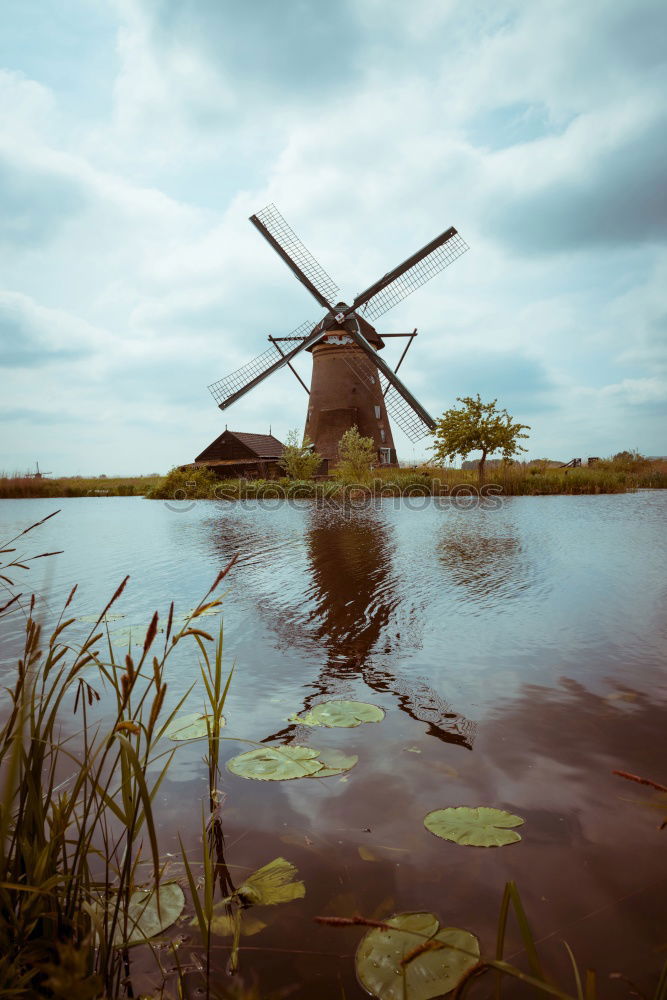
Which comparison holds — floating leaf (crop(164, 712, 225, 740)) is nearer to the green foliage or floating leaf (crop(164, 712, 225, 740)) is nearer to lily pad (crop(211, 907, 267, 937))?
lily pad (crop(211, 907, 267, 937))

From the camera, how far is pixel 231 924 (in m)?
1.57

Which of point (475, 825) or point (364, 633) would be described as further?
point (364, 633)

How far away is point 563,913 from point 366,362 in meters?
27.2

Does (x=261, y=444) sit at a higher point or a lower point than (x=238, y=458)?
higher

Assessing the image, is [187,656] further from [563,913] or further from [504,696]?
[563,913]

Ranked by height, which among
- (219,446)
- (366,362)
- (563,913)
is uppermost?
(366,362)

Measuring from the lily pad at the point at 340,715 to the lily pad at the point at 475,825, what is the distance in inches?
31.7

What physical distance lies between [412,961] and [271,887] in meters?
0.44

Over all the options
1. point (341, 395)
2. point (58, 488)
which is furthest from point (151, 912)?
point (58, 488)

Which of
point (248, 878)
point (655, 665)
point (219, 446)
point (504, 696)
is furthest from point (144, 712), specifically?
point (219, 446)

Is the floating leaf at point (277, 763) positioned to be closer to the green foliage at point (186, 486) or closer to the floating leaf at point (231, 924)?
the floating leaf at point (231, 924)

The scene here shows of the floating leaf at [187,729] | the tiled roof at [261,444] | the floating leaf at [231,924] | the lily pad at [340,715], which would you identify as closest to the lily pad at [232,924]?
the floating leaf at [231,924]

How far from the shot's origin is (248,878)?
1.74 metres

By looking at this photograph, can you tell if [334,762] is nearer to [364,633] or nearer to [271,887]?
[271,887]
